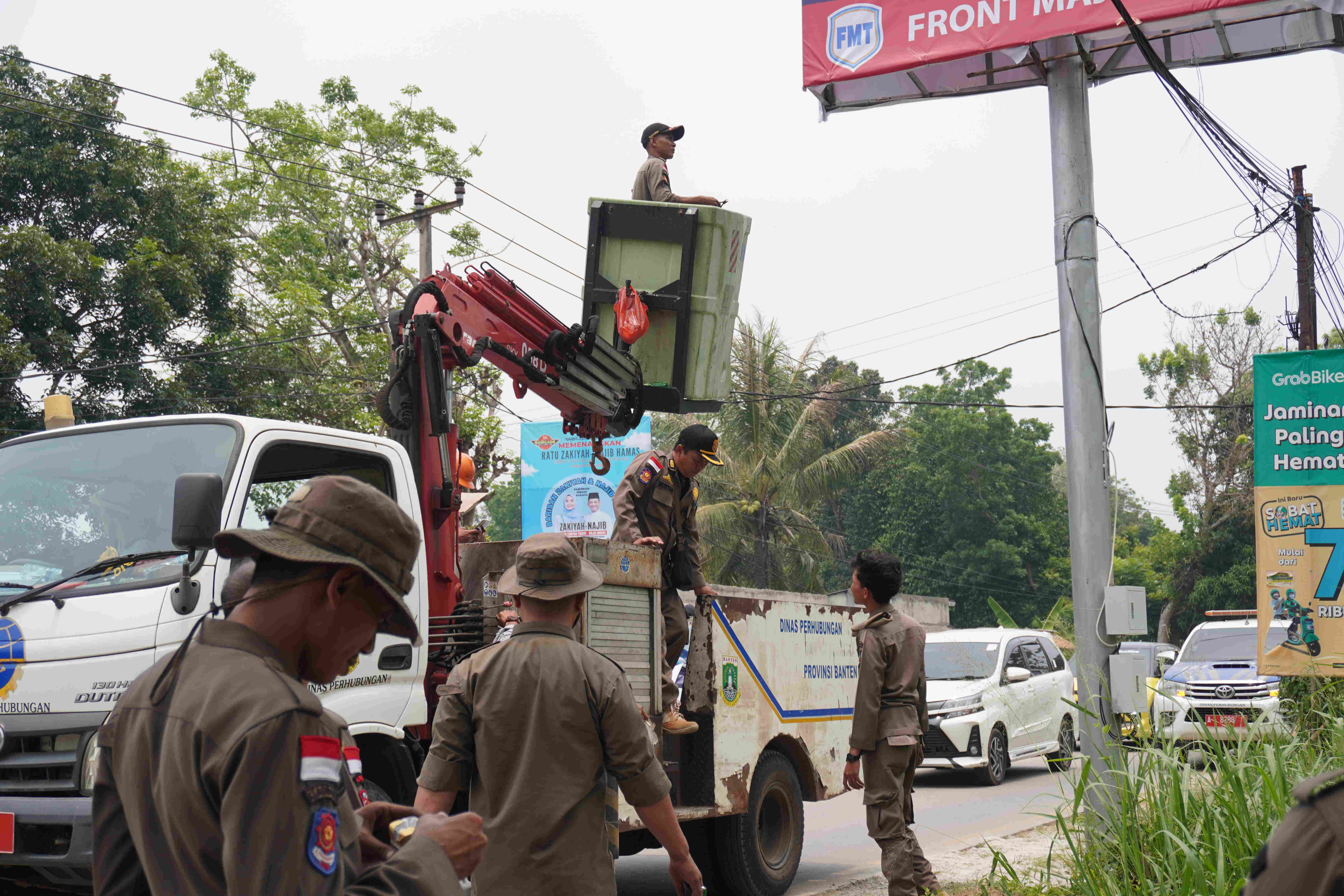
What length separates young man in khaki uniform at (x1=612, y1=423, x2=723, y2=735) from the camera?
669 cm

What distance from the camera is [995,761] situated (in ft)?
48.5

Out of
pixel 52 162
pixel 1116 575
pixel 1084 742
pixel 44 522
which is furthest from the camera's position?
pixel 1116 575

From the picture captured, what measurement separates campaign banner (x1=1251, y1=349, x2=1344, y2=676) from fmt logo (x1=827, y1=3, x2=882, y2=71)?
11.9ft

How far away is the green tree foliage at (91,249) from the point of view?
17469 mm

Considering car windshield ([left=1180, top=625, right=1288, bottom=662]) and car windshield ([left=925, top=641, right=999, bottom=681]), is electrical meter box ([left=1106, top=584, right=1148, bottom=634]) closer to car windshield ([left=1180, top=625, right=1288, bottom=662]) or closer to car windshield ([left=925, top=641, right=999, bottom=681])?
car windshield ([left=925, top=641, right=999, bottom=681])

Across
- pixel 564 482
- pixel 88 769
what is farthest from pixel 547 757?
pixel 564 482

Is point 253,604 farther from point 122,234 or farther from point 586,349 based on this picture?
point 122,234

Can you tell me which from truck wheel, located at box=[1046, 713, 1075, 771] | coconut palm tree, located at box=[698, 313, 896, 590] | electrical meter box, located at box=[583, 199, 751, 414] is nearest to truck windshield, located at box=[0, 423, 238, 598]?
electrical meter box, located at box=[583, 199, 751, 414]

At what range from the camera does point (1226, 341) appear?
35.0m

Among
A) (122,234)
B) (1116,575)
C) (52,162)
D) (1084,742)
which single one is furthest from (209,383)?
(1116,575)

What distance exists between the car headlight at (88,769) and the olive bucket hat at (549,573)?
72.3 inches

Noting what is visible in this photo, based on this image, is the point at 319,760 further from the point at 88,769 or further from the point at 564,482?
the point at 564,482

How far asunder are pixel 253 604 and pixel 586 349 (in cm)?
537

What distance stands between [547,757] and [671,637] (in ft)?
9.84
